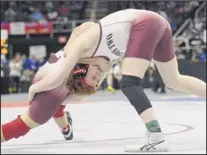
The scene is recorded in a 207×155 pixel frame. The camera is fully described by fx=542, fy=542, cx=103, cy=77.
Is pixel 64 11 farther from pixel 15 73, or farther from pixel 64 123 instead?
pixel 64 123

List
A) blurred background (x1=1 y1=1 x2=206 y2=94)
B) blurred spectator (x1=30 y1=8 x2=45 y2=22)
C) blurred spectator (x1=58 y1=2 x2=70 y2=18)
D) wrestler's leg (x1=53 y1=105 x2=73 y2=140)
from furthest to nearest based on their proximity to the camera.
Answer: blurred spectator (x1=58 y1=2 x2=70 y2=18)
blurred spectator (x1=30 y1=8 x2=45 y2=22)
blurred background (x1=1 y1=1 x2=206 y2=94)
wrestler's leg (x1=53 y1=105 x2=73 y2=140)

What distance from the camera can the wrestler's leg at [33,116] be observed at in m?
3.84

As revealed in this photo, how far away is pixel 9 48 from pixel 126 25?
12.7 m

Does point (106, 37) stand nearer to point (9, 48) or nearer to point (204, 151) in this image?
point (204, 151)

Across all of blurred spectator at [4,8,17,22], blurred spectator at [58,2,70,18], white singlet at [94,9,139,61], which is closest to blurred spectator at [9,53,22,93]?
blurred spectator at [4,8,17,22]

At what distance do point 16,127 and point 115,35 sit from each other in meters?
0.96

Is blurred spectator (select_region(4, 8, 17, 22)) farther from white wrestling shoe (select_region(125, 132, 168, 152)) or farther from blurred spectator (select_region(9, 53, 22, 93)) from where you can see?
white wrestling shoe (select_region(125, 132, 168, 152))

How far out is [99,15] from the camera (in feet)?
59.4

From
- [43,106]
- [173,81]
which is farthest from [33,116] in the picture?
[173,81]

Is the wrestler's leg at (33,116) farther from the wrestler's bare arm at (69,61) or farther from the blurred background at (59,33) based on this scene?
the blurred background at (59,33)

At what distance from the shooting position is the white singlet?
3846 millimetres

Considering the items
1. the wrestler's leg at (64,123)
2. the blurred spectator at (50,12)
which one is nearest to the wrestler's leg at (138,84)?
the wrestler's leg at (64,123)

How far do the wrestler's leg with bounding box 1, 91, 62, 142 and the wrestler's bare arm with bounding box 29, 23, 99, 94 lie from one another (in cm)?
8

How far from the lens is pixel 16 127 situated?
3.85 metres
